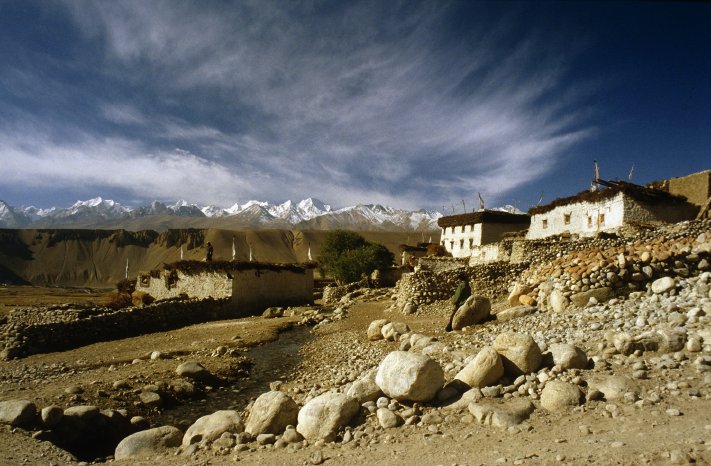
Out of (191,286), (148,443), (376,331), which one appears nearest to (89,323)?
(191,286)

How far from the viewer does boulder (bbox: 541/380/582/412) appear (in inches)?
215

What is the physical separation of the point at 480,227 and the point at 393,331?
94.2 ft

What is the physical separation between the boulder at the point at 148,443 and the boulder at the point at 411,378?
3533 mm

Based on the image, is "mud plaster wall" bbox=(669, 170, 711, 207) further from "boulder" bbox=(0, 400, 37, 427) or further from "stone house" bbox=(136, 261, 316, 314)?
"boulder" bbox=(0, 400, 37, 427)

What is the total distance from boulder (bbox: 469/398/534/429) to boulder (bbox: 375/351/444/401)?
0.69 m

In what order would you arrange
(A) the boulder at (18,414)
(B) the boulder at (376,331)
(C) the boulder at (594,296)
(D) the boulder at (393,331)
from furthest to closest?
(B) the boulder at (376,331) → (D) the boulder at (393,331) → (C) the boulder at (594,296) → (A) the boulder at (18,414)

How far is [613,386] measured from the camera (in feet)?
18.2

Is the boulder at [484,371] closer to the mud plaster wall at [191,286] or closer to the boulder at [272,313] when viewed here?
the boulder at [272,313]

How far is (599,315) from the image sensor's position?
8.88 m

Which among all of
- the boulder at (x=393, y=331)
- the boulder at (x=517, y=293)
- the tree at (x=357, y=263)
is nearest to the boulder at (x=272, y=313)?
the boulder at (x=393, y=331)

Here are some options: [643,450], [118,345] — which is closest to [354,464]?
[643,450]

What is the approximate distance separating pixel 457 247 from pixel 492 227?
172 inches

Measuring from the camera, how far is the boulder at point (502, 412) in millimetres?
5336

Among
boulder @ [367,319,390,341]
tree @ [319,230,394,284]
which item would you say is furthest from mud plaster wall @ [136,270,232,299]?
tree @ [319,230,394,284]
